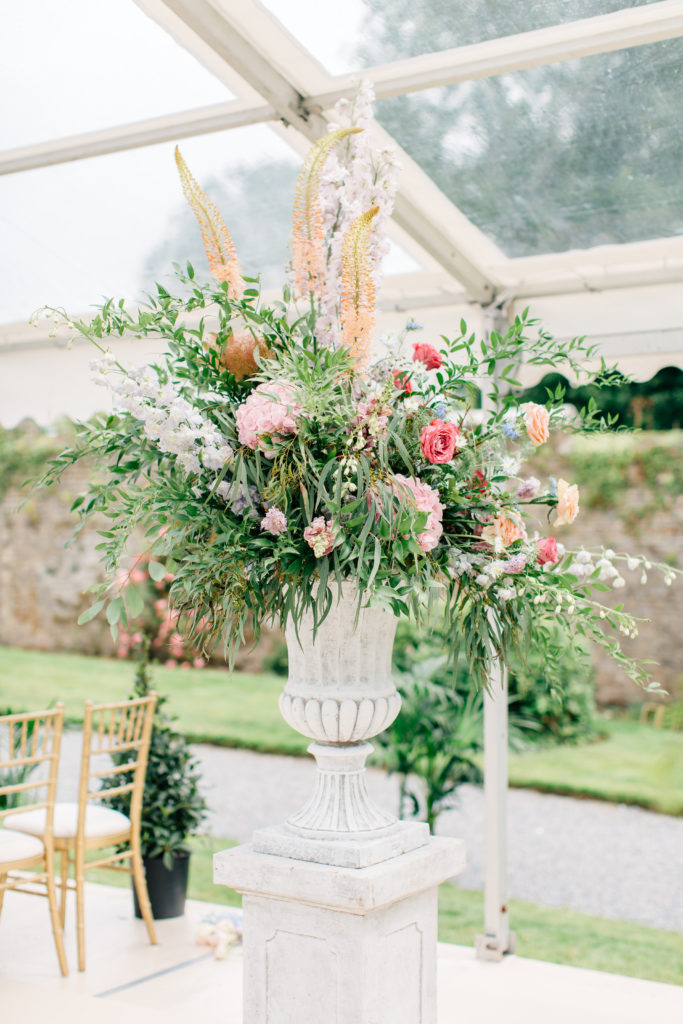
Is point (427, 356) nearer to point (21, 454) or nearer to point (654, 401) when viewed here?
point (654, 401)

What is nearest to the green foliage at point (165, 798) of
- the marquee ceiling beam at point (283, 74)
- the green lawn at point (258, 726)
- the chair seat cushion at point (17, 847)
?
the chair seat cushion at point (17, 847)

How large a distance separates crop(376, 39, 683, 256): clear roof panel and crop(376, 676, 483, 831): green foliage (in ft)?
9.05

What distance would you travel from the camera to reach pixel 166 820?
4.14 metres

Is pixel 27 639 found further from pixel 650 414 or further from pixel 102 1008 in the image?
pixel 102 1008

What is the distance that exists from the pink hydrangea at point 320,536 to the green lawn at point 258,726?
243 inches

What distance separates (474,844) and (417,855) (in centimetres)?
477

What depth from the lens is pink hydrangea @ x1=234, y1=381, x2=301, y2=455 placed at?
163 centimetres

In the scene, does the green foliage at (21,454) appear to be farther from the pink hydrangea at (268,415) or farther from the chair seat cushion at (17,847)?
the pink hydrangea at (268,415)

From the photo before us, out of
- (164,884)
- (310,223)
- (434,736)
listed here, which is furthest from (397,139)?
(434,736)

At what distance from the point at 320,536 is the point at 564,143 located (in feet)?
5.22

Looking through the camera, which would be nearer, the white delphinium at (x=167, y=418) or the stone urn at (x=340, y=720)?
the white delphinium at (x=167, y=418)

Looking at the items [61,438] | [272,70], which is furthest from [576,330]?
[61,438]

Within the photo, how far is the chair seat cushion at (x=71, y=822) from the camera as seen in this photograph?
12.3ft

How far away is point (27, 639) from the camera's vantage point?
10086mm
